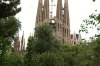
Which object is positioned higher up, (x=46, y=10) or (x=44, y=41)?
(x=46, y=10)

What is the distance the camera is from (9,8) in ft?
89.0

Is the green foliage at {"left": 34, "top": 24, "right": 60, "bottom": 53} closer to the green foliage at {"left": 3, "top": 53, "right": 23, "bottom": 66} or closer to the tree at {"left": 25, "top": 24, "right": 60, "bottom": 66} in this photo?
the tree at {"left": 25, "top": 24, "right": 60, "bottom": 66}

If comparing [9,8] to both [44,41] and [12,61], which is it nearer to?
[12,61]

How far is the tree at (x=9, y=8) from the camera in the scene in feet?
87.7

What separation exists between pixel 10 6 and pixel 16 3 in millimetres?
703

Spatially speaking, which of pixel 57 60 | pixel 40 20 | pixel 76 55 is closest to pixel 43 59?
pixel 57 60

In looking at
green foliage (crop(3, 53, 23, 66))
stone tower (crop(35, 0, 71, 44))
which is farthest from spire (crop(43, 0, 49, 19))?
green foliage (crop(3, 53, 23, 66))

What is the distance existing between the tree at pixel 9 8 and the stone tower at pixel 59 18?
8583cm

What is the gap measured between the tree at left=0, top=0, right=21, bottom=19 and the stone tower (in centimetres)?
8583

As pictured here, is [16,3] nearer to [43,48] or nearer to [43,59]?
[43,59]

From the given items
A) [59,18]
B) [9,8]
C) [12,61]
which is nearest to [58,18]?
[59,18]

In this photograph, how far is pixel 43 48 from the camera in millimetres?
54750

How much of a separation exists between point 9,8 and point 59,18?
9082 cm

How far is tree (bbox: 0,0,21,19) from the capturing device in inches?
1052
